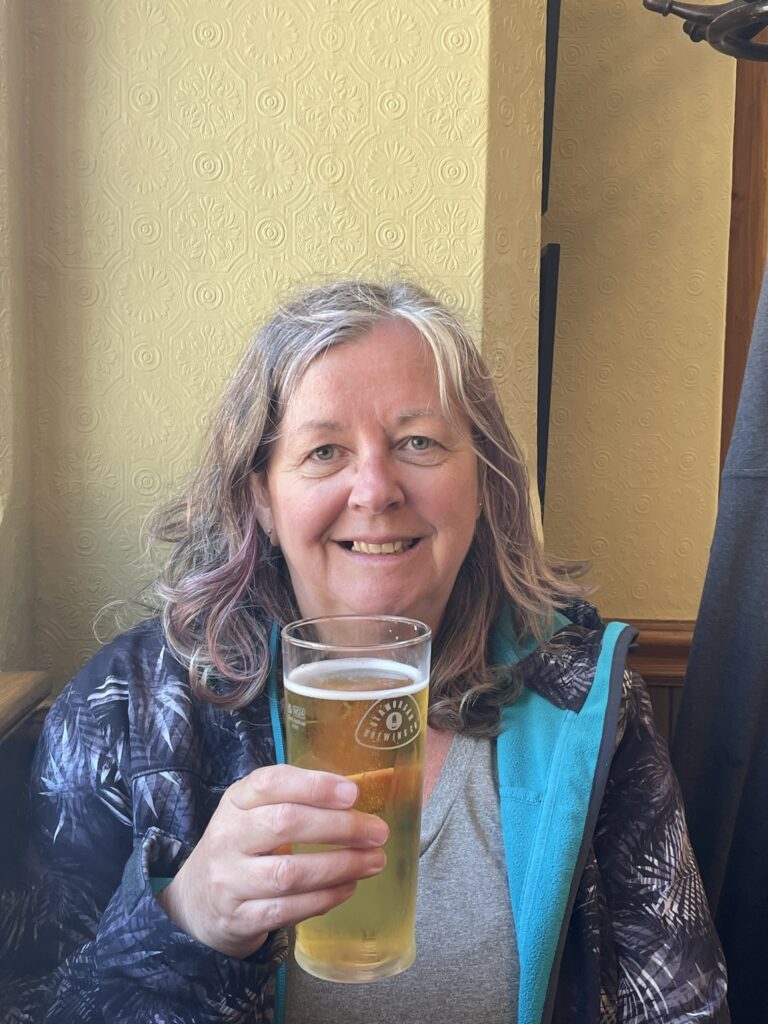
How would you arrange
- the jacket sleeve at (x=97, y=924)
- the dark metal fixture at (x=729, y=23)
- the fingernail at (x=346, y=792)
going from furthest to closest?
the dark metal fixture at (x=729, y=23) → the jacket sleeve at (x=97, y=924) → the fingernail at (x=346, y=792)

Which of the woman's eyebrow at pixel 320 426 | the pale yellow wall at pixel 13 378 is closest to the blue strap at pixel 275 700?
the woman's eyebrow at pixel 320 426

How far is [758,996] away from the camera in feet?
4.25

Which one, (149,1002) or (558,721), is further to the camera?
(558,721)

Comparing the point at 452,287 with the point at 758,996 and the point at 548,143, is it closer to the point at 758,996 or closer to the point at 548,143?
the point at 548,143

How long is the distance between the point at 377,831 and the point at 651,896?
0.53 m

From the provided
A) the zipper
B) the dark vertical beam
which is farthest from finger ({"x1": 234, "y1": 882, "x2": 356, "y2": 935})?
the dark vertical beam

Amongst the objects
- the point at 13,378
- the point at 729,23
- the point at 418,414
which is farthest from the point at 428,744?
the point at 729,23

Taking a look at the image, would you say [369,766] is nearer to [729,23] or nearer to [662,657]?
[729,23]

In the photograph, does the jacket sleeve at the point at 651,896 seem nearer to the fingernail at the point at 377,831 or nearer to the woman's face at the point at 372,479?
the woman's face at the point at 372,479

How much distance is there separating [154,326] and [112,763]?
2.31 feet

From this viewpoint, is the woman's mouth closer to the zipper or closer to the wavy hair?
the wavy hair

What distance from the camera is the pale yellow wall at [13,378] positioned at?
1.31 meters

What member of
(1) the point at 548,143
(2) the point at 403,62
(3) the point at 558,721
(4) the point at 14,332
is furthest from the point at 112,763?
(1) the point at 548,143

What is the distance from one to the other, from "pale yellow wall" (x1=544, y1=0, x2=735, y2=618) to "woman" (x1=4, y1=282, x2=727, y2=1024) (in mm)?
828
